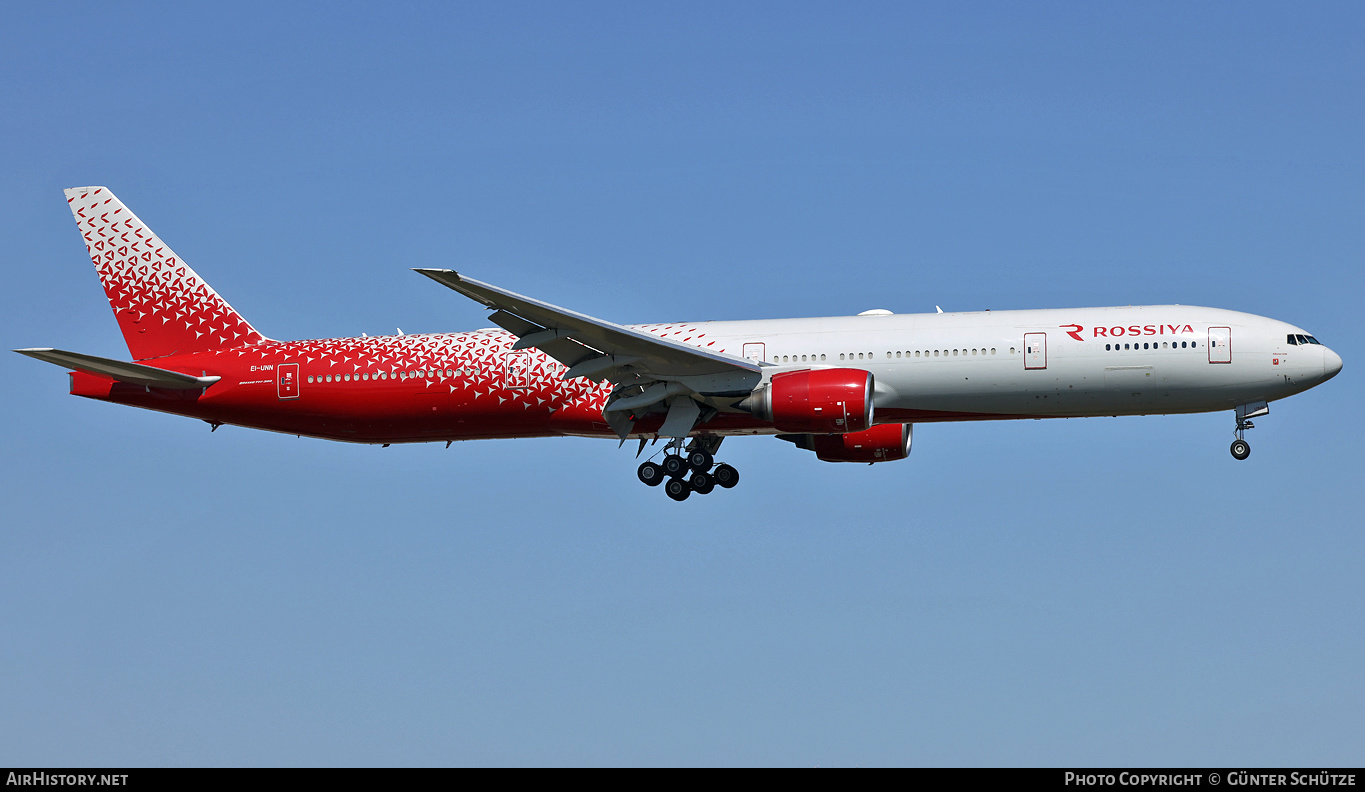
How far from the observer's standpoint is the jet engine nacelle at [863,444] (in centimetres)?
4428

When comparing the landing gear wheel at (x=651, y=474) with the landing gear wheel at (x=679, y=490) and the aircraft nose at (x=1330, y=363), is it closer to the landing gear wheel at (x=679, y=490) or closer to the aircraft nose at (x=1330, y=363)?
the landing gear wheel at (x=679, y=490)

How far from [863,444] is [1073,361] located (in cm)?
769

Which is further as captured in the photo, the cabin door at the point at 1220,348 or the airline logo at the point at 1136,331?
the airline logo at the point at 1136,331

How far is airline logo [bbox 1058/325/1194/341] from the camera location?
3878 centimetres

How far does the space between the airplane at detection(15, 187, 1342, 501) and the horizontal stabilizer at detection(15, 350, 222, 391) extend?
0.18 ft

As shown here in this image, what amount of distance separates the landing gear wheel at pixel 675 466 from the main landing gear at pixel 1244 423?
14181 mm

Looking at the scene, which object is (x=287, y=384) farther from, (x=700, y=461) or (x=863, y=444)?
(x=863, y=444)

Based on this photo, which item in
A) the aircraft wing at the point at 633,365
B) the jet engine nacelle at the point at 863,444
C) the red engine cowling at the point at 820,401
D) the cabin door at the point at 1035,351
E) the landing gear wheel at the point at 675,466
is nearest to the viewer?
the aircraft wing at the point at 633,365

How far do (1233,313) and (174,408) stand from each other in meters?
28.4

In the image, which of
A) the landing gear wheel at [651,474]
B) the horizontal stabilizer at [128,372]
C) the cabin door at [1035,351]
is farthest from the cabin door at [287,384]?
the cabin door at [1035,351]

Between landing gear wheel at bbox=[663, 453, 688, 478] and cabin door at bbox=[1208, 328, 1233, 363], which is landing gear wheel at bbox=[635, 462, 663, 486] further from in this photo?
cabin door at bbox=[1208, 328, 1233, 363]

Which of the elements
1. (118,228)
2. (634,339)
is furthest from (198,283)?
(634,339)

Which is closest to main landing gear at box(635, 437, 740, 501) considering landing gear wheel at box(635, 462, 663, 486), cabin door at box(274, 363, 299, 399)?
landing gear wheel at box(635, 462, 663, 486)

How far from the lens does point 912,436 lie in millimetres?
45250
